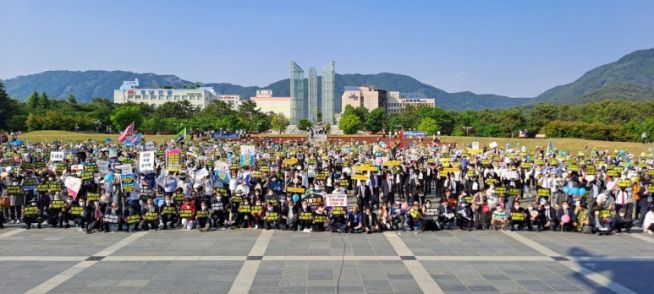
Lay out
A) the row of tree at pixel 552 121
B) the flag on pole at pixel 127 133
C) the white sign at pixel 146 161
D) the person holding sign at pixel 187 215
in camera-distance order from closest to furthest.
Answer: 1. the person holding sign at pixel 187 215
2. the white sign at pixel 146 161
3. the flag on pole at pixel 127 133
4. the row of tree at pixel 552 121

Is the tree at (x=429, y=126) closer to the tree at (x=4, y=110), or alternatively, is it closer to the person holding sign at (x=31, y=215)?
the tree at (x=4, y=110)

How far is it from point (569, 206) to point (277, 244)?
377 inches

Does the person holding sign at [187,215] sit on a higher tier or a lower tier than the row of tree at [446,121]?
lower

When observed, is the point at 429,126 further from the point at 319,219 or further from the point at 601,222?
the point at 319,219

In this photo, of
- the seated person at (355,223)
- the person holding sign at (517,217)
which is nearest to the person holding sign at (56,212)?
the seated person at (355,223)

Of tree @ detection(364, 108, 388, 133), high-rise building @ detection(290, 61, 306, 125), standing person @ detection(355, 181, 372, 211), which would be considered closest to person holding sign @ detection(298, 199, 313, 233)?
standing person @ detection(355, 181, 372, 211)

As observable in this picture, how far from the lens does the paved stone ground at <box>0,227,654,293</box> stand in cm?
1029

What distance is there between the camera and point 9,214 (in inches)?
677

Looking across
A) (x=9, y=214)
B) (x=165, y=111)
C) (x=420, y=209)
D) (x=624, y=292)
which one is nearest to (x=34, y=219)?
(x=9, y=214)

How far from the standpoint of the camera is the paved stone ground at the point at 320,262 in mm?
10289

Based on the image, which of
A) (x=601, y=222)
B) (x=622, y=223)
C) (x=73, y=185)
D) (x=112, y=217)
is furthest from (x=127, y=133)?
(x=622, y=223)

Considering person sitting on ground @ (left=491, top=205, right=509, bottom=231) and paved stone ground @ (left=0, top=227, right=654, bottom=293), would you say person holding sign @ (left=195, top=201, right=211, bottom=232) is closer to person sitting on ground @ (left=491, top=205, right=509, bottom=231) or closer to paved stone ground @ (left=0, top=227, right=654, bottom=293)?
paved stone ground @ (left=0, top=227, right=654, bottom=293)

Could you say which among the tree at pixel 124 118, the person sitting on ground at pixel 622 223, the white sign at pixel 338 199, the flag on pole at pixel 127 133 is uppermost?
the tree at pixel 124 118

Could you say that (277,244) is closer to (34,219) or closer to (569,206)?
(34,219)
